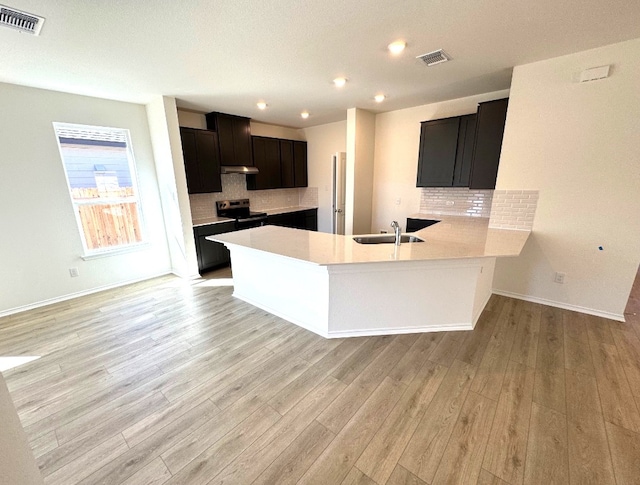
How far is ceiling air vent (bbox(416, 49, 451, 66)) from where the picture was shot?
2414mm

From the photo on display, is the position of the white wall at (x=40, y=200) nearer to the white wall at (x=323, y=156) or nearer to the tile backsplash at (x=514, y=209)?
the white wall at (x=323, y=156)

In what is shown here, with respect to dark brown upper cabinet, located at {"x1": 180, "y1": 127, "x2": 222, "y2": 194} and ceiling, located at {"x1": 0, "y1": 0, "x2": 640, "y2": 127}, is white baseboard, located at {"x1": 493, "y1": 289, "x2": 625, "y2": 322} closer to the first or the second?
ceiling, located at {"x1": 0, "y1": 0, "x2": 640, "y2": 127}

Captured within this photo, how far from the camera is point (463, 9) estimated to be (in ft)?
5.94

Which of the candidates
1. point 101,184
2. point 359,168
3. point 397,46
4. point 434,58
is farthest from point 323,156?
point 101,184

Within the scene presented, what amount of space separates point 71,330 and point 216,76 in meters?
3.18

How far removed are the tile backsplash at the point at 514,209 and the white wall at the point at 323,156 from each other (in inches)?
128

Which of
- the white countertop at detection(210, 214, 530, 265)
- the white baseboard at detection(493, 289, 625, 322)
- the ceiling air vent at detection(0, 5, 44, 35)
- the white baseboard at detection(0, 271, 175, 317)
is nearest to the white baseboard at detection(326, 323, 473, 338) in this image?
the white countertop at detection(210, 214, 530, 265)

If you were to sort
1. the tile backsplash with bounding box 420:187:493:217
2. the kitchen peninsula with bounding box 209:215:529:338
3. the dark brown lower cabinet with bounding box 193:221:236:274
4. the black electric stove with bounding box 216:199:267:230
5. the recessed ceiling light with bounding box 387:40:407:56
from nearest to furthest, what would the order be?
the recessed ceiling light with bounding box 387:40:407:56 → the kitchen peninsula with bounding box 209:215:529:338 → the tile backsplash with bounding box 420:187:493:217 → the dark brown lower cabinet with bounding box 193:221:236:274 → the black electric stove with bounding box 216:199:267:230

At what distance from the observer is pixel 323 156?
231 inches

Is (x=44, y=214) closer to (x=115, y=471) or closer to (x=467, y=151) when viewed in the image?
(x=115, y=471)

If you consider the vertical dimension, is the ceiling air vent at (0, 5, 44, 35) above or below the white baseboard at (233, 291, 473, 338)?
above

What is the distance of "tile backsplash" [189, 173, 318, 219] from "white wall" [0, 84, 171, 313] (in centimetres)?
132

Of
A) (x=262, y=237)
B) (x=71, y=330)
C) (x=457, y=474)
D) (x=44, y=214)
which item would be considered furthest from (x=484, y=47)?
(x=44, y=214)

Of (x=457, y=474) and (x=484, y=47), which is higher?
(x=484, y=47)
